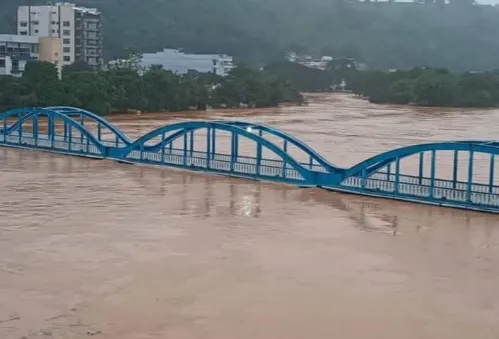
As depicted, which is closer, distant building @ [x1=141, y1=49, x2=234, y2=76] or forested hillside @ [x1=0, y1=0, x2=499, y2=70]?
distant building @ [x1=141, y1=49, x2=234, y2=76]

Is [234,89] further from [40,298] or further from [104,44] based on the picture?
[40,298]

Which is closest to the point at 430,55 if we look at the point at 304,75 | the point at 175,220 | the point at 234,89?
the point at 304,75

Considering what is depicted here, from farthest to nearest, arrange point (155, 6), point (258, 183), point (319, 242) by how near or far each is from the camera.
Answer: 1. point (155, 6)
2. point (258, 183)
3. point (319, 242)

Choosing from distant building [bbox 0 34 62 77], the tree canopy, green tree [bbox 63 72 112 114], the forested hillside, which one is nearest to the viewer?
green tree [bbox 63 72 112 114]

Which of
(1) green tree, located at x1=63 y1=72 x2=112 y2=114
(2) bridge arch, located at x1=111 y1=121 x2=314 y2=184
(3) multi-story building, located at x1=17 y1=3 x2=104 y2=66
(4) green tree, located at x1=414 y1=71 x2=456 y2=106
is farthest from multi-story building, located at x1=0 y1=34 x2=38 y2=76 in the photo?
(2) bridge arch, located at x1=111 y1=121 x2=314 y2=184

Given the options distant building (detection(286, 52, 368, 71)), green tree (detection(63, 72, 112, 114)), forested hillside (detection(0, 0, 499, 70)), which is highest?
forested hillside (detection(0, 0, 499, 70))

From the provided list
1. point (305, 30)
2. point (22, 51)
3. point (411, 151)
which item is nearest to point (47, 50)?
point (22, 51)

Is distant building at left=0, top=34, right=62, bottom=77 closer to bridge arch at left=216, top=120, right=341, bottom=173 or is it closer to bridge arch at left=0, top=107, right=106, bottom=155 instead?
bridge arch at left=0, top=107, right=106, bottom=155

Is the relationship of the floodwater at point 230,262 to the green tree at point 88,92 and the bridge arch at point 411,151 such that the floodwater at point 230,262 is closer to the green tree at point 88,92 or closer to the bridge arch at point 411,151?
the bridge arch at point 411,151
